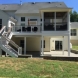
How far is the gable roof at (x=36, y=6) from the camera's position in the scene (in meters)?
30.5

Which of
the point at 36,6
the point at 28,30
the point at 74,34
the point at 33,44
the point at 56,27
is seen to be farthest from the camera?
the point at 74,34

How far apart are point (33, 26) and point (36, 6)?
10080 millimetres

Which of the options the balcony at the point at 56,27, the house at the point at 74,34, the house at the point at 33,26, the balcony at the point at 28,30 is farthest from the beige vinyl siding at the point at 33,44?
the house at the point at 74,34

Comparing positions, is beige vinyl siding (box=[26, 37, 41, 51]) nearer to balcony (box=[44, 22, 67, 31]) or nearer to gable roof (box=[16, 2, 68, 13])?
gable roof (box=[16, 2, 68, 13])

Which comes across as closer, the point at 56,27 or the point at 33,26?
the point at 56,27

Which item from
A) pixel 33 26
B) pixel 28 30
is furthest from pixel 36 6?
pixel 28 30

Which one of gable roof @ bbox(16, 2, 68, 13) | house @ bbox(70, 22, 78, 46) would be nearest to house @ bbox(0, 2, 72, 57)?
gable roof @ bbox(16, 2, 68, 13)

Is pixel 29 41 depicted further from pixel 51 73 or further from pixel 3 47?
pixel 51 73

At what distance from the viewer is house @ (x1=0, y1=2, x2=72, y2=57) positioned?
68.5 ft

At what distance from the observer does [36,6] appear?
108 ft

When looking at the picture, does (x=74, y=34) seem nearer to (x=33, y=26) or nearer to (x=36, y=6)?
(x=36, y=6)

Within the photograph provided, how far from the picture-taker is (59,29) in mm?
21344

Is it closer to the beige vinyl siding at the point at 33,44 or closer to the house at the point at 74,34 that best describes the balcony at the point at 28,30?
the beige vinyl siding at the point at 33,44

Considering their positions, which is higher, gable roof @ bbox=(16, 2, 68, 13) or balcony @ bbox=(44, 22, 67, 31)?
gable roof @ bbox=(16, 2, 68, 13)
